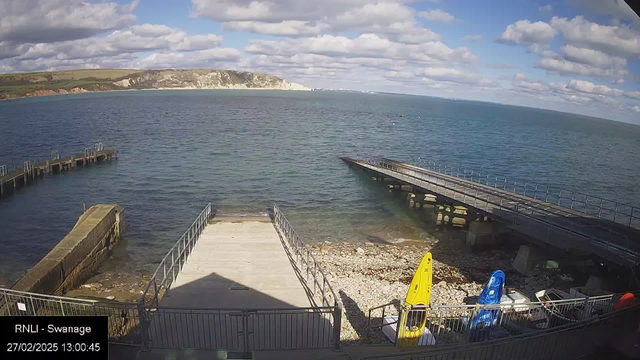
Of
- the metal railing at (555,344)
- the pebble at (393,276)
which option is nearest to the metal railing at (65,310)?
the pebble at (393,276)

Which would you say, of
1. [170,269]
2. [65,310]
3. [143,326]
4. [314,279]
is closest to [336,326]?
[314,279]

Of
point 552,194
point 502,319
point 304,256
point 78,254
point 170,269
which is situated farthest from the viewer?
point 552,194

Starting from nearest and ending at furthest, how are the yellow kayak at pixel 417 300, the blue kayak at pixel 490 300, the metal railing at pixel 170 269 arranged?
the yellow kayak at pixel 417 300 → the blue kayak at pixel 490 300 → the metal railing at pixel 170 269

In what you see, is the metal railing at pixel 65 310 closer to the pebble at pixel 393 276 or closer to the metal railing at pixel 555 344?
the pebble at pixel 393 276

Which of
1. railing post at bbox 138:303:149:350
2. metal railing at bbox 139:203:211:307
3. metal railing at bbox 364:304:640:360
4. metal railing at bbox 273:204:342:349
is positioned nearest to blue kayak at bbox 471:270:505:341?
metal railing at bbox 364:304:640:360

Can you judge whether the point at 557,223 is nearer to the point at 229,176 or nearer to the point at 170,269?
the point at 170,269

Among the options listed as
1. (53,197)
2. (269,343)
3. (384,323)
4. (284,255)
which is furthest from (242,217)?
(53,197)

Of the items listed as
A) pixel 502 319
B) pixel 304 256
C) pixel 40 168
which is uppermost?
pixel 502 319

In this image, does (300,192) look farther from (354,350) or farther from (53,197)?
(354,350)
